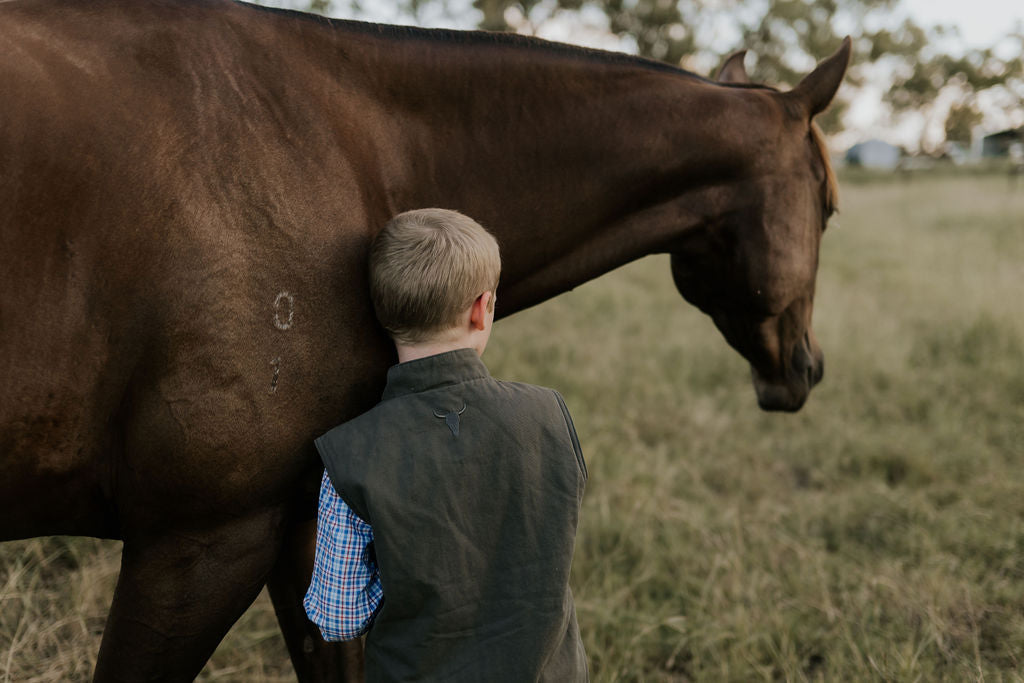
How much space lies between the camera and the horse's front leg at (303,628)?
175cm

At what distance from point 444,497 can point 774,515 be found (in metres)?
2.63

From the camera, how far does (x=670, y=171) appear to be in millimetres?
1942

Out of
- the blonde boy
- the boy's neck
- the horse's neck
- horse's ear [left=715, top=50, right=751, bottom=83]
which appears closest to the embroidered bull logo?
the blonde boy

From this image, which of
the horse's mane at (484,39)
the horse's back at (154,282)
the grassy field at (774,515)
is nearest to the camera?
the horse's back at (154,282)

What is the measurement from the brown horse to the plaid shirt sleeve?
0.40ft

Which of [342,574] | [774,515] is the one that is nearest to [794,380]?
[774,515]

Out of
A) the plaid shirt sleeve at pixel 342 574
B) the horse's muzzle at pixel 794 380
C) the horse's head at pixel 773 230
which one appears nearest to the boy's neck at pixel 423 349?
the plaid shirt sleeve at pixel 342 574

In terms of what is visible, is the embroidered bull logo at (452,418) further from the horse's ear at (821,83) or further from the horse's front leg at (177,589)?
the horse's ear at (821,83)

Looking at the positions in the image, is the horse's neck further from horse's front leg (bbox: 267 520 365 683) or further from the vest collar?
horse's front leg (bbox: 267 520 365 683)

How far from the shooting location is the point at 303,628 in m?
1.81

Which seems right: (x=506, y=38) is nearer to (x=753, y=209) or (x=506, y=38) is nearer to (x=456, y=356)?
(x=753, y=209)

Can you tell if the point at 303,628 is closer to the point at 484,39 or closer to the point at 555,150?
the point at 555,150

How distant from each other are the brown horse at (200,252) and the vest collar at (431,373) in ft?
0.42

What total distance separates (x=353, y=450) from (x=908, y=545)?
2728mm
